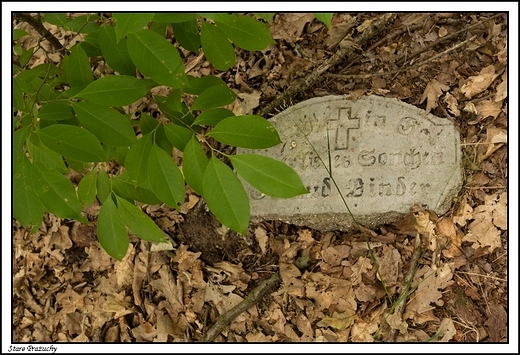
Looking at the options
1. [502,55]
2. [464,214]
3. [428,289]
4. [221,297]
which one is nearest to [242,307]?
[221,297]

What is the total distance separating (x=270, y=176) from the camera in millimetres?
1297

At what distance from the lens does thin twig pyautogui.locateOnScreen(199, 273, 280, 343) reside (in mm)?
2375

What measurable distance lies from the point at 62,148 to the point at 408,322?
170cm

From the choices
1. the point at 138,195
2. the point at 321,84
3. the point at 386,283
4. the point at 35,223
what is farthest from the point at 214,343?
the point at 321,84

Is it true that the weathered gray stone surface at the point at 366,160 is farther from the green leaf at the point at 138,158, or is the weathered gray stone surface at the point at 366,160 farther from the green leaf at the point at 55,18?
the green leaf at the point at 55,18

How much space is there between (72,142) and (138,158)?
197mm

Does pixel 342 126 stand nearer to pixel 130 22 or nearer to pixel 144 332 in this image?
pixel 130 22

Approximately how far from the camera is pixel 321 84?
2.43 m

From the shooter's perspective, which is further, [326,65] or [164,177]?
[326,65]

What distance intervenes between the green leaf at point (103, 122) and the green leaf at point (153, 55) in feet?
0.64

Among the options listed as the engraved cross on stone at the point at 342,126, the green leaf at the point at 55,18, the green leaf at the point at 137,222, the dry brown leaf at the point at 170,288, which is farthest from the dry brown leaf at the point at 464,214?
the green leaf at the point at 55,18

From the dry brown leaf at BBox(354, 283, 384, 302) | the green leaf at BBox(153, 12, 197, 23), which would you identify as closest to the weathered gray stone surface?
the dry brown leaf at BBox(354, 283, 384, 302)

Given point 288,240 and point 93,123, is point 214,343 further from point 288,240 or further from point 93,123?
point 93,123

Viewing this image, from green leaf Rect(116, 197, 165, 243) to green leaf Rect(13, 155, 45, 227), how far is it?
258mm
